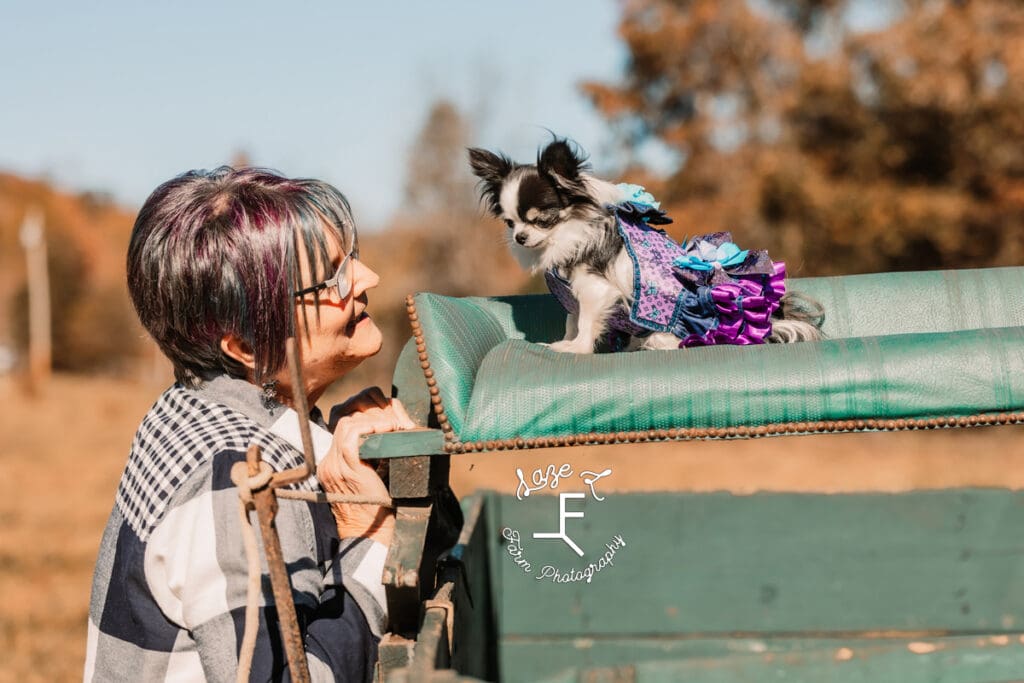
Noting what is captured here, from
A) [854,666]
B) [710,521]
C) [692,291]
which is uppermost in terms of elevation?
[692,291]

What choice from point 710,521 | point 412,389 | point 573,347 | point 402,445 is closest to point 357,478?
point 402,445

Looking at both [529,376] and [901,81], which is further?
[901,81]

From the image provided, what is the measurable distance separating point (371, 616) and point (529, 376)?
473 millimetres

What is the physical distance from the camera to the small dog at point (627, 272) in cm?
228

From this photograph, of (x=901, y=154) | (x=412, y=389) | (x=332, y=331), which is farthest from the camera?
(x=901, y=154)

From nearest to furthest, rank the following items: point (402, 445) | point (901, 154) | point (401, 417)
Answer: point (402, 445) < point (401, 417) < point (901, 154)

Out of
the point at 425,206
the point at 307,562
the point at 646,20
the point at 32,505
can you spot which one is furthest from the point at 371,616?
the point at 425,206

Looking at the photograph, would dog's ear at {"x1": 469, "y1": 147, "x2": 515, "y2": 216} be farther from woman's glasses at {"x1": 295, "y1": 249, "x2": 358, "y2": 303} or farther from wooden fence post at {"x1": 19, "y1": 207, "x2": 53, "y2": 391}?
wooden fence post at {"x1": 19, "y1": 207, "x2": 53, "y2": 391}

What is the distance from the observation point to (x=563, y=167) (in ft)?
7.58

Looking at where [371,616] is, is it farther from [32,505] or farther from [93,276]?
[93,276]

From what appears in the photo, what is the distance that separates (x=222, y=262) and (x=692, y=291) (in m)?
1.22

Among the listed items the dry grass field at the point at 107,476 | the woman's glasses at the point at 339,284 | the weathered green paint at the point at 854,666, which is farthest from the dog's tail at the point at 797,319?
the dry grass field at the point at 107,476

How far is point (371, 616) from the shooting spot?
1.56 meters

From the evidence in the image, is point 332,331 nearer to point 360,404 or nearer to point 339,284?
point 339,284
